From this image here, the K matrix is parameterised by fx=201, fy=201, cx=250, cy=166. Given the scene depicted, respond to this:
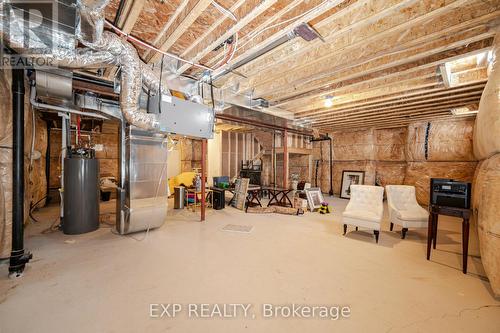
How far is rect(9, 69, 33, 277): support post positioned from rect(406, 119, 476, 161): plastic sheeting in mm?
8146

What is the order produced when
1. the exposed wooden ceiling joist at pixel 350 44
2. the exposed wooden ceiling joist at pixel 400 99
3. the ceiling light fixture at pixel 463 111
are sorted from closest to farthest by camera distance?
the exposed wooden ceiling joist at pixel 350 44 → the exposed wooden ceiling joist at pixel 400 99 → the ceiling light fixture at pixel 463 111

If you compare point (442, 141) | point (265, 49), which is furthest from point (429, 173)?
point (265, 49)

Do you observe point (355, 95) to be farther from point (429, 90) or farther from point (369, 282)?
point (369, 282)

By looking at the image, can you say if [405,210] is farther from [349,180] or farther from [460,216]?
[349,180]

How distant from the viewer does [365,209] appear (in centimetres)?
354

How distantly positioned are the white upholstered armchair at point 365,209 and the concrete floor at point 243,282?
293 millimetres

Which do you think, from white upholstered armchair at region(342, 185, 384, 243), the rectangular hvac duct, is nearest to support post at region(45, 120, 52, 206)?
the rectangular hvac duct

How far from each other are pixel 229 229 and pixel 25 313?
8.24 feet

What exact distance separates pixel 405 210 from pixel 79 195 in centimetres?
559

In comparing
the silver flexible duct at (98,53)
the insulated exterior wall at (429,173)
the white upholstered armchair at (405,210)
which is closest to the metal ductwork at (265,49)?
the silver flexible duct at (98,53)

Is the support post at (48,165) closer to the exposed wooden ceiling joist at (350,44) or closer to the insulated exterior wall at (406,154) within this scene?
the exposed wooden ceiling joist at (350,44)

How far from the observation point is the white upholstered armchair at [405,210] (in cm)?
322

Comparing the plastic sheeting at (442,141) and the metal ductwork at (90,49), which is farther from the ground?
the metal ductwork at (90,49)

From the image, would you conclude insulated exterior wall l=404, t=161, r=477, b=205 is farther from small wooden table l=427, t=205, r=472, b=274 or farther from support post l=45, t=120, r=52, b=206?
support post l=45, t=120, r=52, b=206
